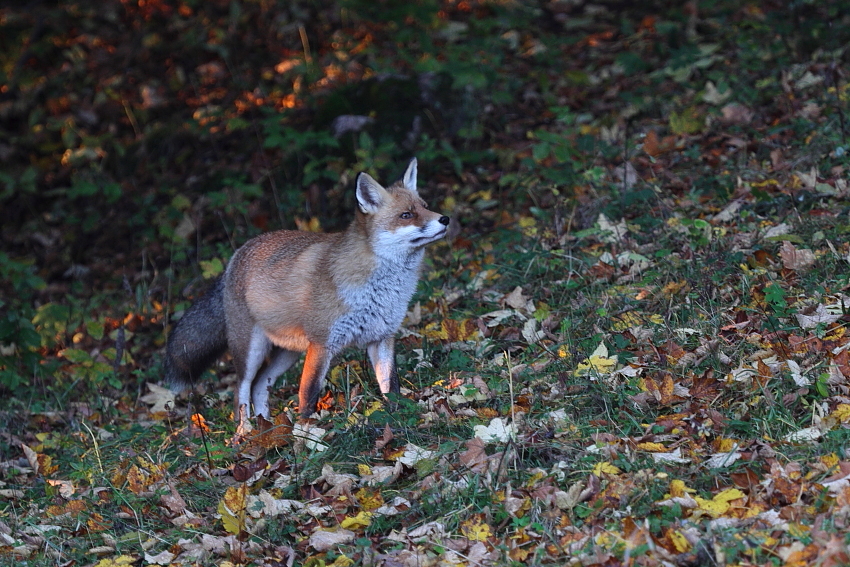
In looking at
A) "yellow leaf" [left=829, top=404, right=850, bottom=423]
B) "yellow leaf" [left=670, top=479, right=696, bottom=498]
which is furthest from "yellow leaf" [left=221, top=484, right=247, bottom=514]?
"yellow leaf" [left=829, top=404, right=850, bottom=423]

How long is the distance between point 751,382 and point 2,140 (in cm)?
1115

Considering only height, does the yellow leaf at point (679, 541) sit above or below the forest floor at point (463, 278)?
above

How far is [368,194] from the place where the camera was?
18.4 feet

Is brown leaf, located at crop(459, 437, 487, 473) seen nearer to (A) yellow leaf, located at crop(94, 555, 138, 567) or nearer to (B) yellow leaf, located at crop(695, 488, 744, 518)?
(B) yellow leaf, located at crop(695, 488, 744, 518)

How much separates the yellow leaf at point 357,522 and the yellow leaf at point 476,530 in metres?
0.51

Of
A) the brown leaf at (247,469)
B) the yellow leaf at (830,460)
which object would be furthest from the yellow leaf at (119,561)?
the yellow leaf at (830,460)

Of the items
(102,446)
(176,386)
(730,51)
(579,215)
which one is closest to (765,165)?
(579,215)

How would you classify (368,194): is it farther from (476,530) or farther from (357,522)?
(476,530)

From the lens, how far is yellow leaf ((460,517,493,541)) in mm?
4047

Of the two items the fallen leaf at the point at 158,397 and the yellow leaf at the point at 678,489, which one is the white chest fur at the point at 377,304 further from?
the yellow leaf at the point at 678,489

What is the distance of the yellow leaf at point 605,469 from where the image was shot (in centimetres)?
422

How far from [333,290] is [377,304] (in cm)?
30

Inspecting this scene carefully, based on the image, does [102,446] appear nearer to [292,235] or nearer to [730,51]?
[292,235]

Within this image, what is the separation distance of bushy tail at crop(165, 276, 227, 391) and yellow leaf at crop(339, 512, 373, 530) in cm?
257
